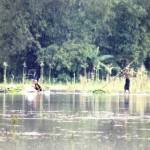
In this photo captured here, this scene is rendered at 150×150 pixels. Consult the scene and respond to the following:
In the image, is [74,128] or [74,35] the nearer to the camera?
[74,128]

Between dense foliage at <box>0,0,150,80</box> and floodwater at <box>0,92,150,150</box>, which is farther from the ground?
dense foliage at <box>0,0,150,80</box>

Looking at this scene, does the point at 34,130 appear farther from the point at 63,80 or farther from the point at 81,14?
the point at 81,14

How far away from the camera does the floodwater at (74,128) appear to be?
52.4 ft

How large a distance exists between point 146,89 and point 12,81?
14358 mm

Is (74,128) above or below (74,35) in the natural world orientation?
below

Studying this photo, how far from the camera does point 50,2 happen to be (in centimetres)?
6353

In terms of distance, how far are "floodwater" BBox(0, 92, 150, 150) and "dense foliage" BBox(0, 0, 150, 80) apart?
3287 centimetres

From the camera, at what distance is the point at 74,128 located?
19828 millimetres

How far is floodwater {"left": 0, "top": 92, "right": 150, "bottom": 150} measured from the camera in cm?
1598

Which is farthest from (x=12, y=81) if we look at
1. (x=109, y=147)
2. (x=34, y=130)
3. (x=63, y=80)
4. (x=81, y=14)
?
(x=109, y=147)

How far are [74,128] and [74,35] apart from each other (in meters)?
45.1

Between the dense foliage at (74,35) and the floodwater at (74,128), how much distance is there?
108ft

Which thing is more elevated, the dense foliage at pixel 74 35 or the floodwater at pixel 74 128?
the dense foliage at pixel 74 35

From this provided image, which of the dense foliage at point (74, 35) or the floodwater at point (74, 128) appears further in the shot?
the dense foliage at point (74, 35)
